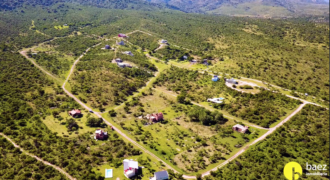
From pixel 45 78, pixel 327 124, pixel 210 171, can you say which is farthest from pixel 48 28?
pixel 327 124

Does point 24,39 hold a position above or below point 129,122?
above

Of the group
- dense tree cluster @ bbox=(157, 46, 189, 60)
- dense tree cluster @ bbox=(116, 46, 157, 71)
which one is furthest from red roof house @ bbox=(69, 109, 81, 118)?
dense tree cluster @ bbox=(157, 46, 189, 60)

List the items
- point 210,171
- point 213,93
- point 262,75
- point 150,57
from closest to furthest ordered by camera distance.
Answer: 1. point 210,171
2. point 213,93
3. point 262,75
4. point 150,57

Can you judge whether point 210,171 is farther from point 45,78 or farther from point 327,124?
point 45,78

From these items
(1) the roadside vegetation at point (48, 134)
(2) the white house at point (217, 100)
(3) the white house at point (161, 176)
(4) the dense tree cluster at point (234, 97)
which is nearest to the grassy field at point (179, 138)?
(3) the white house at point (161, 176)

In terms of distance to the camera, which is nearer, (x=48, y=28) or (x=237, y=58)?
(x=237, y=58)

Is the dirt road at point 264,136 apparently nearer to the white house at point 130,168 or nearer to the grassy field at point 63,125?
the white house at point 130,168
